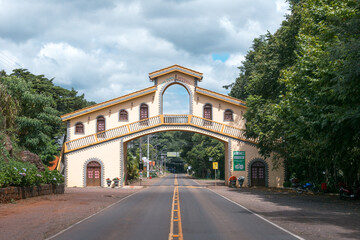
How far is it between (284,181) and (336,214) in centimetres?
2667

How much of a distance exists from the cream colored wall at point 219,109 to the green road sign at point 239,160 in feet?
12.2

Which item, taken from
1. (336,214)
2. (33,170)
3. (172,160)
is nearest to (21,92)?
(33,170)

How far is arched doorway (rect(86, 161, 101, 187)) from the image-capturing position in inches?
1734

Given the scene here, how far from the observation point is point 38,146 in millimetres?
42781

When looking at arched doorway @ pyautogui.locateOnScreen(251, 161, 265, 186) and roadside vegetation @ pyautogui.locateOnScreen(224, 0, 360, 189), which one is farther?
arched doorway @ pyautogui.locateOnScreen(251, 161, 265, 186)

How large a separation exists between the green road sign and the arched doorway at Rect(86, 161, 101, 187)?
581 inches

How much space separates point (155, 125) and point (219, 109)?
25.8 feet

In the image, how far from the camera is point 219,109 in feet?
152

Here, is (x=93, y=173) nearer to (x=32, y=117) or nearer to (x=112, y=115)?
(x=112, y=115)

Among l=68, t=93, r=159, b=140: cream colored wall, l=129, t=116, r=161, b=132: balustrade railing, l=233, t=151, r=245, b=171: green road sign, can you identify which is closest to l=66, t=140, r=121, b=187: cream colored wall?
l=129, t=116, r=161, b=132: balustrade railing

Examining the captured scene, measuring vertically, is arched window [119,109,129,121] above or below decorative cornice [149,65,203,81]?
below

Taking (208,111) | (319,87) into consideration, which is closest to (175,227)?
(319,87)

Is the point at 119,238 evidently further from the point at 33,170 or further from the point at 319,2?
the point at 319,2

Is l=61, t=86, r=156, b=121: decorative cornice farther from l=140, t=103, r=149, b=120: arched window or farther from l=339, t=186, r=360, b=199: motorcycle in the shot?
l=339, t=186, r=360, b=199: motorcycle
